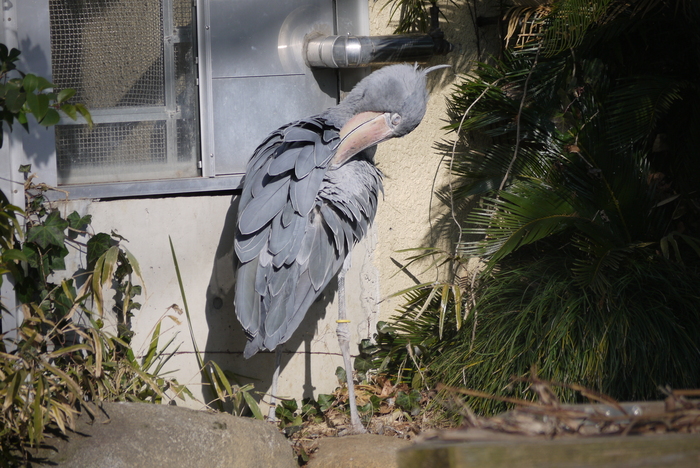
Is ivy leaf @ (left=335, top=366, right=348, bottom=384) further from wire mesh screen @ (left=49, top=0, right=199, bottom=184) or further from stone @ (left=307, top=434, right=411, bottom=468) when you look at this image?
wire mesh screen @ (left=49, top=0, right=199, bottom=184)

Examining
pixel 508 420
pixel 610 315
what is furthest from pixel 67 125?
pixel 508 420

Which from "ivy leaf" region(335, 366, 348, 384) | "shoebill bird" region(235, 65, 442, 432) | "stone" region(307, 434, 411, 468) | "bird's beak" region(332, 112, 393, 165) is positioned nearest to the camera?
"stone" region(307, 434, 411, 468)

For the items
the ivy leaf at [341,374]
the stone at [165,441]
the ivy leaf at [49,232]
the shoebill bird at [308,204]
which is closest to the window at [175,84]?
the ivy leaf at [49,232]

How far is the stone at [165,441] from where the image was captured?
2.60 m

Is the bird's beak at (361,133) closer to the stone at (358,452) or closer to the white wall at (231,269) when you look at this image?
the white wall at (231,269)

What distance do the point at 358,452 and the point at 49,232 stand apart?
217 centimetres

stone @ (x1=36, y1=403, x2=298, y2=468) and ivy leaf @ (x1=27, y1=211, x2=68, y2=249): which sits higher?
ivy leaf @ (x1=27, y1=211, x2=68, y2=249)

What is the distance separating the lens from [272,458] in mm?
3100

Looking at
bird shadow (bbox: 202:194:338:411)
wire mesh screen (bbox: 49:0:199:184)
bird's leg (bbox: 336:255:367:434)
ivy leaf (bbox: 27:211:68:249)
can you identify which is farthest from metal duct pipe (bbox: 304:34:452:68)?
ivy leaf (bbox: 27:211:68:249)

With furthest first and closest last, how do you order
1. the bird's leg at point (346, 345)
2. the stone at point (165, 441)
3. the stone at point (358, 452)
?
the bird's leg at point (346, 345) → the stone at point (358, 452) → the stone at point (165, 441)

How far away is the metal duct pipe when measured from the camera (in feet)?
12.9

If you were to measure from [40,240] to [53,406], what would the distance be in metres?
1.31

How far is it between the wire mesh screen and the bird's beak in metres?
1.17

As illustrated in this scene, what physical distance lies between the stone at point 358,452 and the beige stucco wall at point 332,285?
0.85 m
